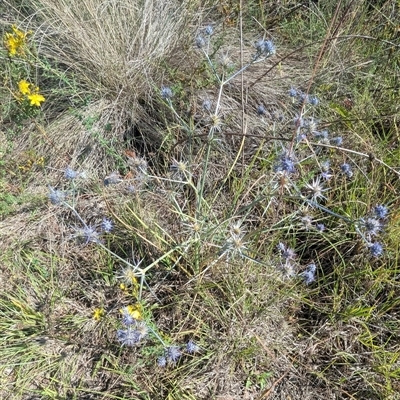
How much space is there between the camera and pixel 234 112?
207cm

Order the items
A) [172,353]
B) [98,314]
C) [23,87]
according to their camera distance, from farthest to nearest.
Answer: [23,87] < [98,314] < [172,353]

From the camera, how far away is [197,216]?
1593 mm

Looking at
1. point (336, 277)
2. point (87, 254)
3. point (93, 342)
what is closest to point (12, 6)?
point (87, 254)

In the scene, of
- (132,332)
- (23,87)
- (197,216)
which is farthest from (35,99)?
(132,332)

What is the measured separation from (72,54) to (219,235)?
1195mm

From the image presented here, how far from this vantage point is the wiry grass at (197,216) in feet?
4.99

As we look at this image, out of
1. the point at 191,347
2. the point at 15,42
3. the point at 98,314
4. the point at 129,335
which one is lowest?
the point at 191,347

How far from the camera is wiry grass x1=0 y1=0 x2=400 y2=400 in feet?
4.99

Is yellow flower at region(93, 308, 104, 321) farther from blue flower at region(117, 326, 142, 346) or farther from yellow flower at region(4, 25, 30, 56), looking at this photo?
yellow flower at region(4, 25, 30, 56)

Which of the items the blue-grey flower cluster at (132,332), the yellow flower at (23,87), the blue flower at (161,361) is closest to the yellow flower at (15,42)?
the yellow flower at (23,87)

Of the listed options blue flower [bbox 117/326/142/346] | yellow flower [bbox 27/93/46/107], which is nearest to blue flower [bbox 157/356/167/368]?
blue flower [bbox 117/326/142/346]

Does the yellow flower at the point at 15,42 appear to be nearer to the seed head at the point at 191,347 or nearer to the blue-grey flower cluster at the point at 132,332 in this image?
the blue-grey flower cluster at the point at 132,332

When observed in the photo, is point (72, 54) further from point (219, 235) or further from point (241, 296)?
point (241, 296)

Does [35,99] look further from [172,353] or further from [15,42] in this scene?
[172,353]
